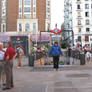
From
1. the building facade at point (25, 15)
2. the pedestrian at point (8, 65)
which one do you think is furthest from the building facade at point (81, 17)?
the pedestrian at point (8, 65)

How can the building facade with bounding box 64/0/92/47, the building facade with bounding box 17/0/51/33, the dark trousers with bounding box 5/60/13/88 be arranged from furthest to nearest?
1. the building facade with bounding box 64/0/92/47
2. the building facade with bounding box 17/0/51/33
3. the dark trousers with bounding box 5/60/13/88

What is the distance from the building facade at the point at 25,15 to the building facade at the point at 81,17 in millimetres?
23469

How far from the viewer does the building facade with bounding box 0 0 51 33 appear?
4922 centimetres

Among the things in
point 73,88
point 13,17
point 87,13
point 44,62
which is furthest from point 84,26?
point 73,88

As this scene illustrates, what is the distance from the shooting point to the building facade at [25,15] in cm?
4922

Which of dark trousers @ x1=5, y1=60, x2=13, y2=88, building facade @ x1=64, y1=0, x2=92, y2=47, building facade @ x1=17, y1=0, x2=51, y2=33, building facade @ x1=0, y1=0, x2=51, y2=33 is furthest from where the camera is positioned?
building facade @ x1=64, y1=0, x2=92, y2=47

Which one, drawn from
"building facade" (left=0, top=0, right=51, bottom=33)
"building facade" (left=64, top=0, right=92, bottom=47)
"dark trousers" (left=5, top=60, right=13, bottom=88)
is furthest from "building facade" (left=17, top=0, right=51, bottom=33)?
"dark trousers" (left=5, top=60, right=13, bottom=88)

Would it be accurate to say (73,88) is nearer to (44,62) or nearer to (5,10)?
(44,62)

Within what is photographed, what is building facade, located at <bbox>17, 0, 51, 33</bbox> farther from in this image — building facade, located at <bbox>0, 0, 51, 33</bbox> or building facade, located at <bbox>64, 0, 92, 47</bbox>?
building facade, located at <bbox>64, 0, 92, 47</bbox>

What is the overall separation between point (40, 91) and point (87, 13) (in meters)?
69.1

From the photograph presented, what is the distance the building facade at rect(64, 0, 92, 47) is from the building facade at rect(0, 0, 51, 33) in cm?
2347

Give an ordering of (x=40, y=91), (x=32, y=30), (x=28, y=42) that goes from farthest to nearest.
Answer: (x=32, y=30) < (x=28, y=42) < (x=40, y=91)

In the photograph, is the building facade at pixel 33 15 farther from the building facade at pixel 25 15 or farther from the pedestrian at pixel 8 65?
the pedestrian at pixel 8 65

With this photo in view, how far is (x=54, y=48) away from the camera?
39.9 ft
